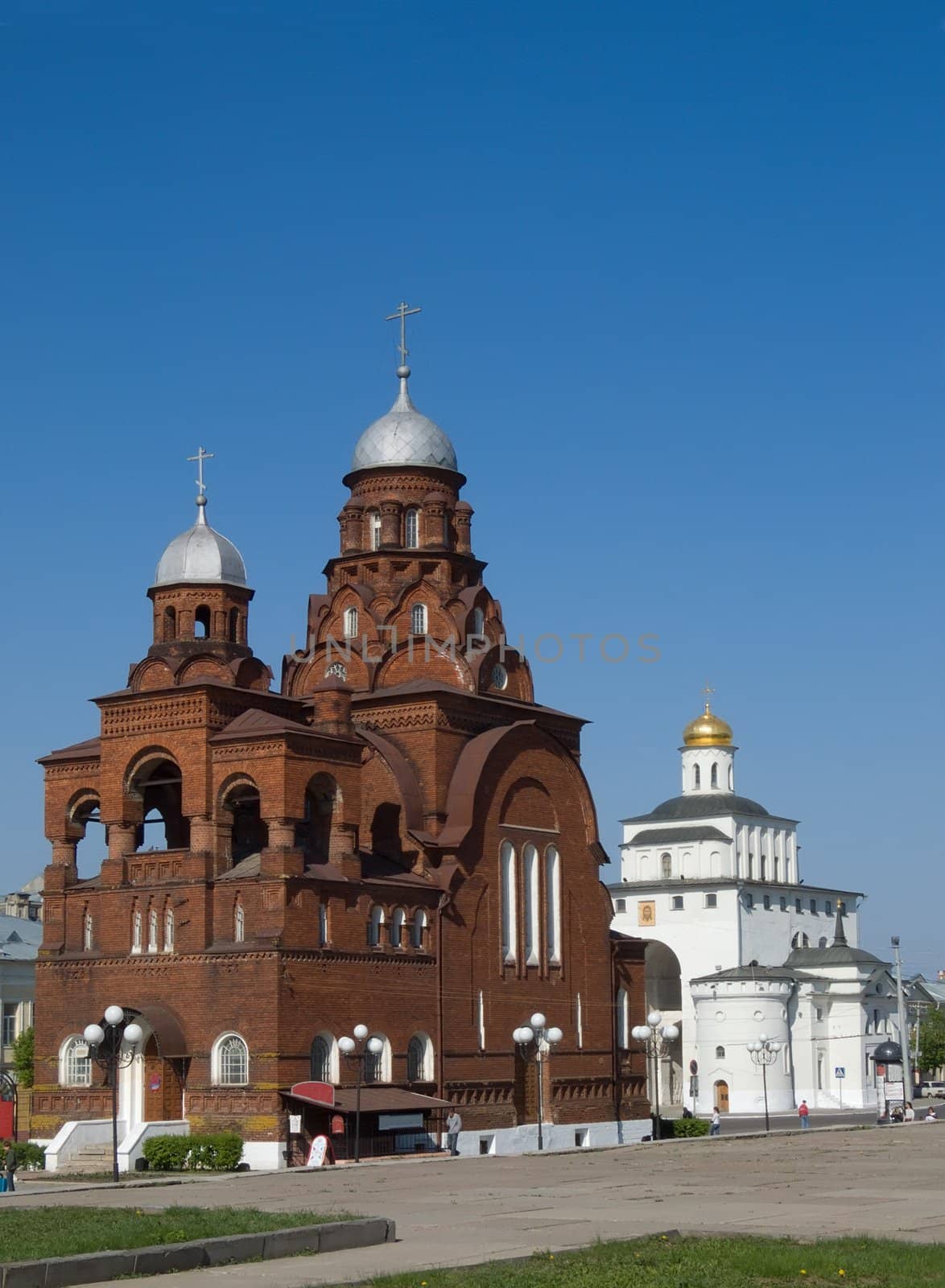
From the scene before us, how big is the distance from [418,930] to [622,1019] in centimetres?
1010

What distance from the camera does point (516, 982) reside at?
47.1 meters

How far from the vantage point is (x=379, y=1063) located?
42.2 metres

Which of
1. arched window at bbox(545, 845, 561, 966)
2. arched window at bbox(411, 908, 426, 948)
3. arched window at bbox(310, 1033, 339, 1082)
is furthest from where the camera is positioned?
arched window at bbox(545, 845, 561, 966)

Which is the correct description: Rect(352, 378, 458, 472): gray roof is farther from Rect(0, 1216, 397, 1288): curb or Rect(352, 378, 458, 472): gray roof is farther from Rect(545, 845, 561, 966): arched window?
Rect(0, 1216, 397, 1288): curb

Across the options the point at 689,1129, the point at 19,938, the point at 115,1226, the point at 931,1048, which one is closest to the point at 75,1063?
the point at 689,1129

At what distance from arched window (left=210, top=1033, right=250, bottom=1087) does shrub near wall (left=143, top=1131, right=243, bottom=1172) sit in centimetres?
184

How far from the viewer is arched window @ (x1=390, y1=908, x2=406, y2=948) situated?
43.2 metres

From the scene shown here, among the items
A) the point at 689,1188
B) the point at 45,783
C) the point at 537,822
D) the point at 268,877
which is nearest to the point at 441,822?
the point at 537,822

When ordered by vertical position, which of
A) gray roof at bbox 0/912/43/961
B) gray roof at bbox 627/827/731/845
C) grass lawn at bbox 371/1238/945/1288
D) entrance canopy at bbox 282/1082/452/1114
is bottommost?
grass lawn at bbox 371/1238/945/1288

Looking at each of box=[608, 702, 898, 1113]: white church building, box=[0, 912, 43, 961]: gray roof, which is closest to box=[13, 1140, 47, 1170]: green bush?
box=[0, 912, 43, 961]: gray roof

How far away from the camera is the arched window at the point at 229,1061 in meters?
40.0

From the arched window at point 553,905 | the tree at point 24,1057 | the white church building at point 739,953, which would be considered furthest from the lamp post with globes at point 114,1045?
the white church building at point 739,953

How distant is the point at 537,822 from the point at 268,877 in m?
10.3

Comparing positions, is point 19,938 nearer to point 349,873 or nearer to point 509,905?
point 509,905
